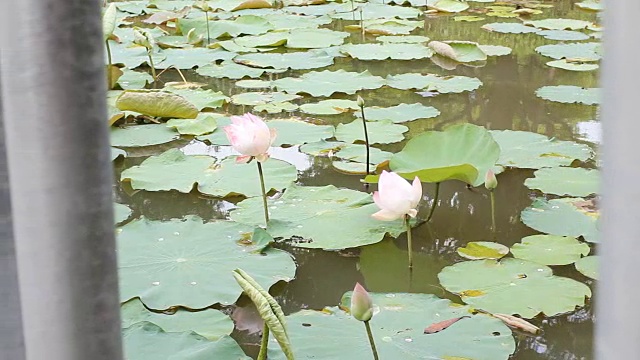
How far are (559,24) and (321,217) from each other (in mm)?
2547

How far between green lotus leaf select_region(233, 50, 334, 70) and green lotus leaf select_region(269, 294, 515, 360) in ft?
5.75

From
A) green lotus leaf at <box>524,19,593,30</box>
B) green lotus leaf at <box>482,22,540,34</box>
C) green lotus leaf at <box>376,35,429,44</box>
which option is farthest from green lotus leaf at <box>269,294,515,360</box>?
green lotus leaf at <box>524,19,593,30</box>

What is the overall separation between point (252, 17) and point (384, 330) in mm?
2795

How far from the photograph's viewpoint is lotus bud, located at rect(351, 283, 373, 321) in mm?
831

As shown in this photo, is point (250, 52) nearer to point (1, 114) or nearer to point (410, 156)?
point (410, 156)

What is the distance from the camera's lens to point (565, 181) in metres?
1.62

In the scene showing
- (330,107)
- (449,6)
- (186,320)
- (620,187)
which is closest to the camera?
(620,187)

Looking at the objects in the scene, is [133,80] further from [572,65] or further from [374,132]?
[572,65]

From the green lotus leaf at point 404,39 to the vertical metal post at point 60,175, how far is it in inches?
120

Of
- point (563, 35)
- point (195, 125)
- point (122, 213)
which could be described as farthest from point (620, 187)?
point (563, 35)

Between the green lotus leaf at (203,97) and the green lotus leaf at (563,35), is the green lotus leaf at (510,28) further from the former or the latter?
the green lotus leaf at (203,97)

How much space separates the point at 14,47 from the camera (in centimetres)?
26

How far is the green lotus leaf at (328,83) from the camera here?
2422mm

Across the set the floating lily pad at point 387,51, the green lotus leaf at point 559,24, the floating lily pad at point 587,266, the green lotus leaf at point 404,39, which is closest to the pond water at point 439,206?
the floating lily pad at point 587,266
